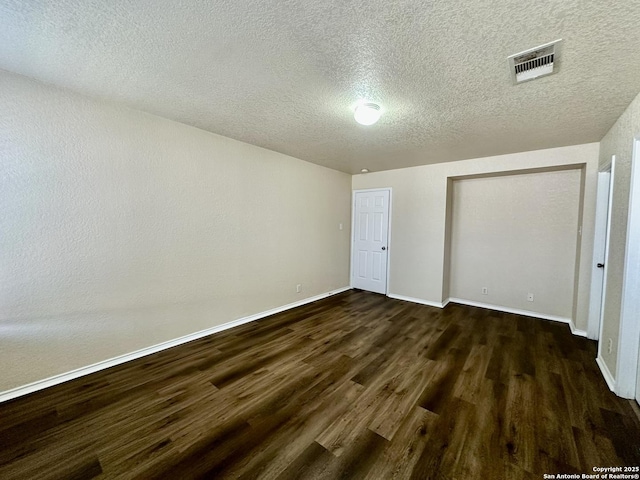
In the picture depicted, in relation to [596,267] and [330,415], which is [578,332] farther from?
[330,415]

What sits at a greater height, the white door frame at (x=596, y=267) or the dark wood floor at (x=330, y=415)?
the white door frame at (x=596, y=267)

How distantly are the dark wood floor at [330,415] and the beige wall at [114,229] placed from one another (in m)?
0.41

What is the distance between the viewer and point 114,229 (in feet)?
7.95

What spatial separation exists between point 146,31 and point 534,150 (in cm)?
437

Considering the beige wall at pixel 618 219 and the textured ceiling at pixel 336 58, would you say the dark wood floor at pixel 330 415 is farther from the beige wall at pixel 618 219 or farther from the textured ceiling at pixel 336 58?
the textured ceiling at pixel 336 58

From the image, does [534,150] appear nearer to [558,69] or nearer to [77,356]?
[558,69]

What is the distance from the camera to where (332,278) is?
5074mm

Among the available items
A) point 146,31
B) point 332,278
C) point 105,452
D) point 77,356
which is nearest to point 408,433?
point 105,452

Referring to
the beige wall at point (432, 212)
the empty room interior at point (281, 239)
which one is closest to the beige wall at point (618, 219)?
the empty room interior at point (281, 239)

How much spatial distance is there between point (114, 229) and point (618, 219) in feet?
15.2

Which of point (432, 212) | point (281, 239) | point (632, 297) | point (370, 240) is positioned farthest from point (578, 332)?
point (281, 239)

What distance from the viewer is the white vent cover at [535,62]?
1514 mm

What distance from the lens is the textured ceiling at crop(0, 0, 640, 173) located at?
4.28ft

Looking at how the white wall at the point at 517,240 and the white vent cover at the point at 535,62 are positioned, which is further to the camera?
the white wall at the point at 517,240
